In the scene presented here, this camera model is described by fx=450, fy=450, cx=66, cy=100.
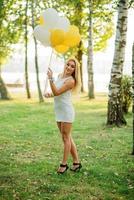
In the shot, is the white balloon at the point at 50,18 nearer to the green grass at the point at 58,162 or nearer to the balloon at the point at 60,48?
the balloon at the point at 60,48

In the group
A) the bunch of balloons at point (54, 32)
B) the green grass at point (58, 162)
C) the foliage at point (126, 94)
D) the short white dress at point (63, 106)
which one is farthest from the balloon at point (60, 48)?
the foliage at point (126, 94)

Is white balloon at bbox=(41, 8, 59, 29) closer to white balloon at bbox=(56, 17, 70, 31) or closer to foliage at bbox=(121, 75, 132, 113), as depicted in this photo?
white balloon at bbox=(56, 17, 70, 31)

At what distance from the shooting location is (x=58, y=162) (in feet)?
27.4

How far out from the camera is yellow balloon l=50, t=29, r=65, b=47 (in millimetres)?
6914

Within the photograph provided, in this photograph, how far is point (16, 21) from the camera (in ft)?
83.1

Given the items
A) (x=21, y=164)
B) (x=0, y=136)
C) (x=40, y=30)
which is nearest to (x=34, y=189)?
(x=21, y=164)

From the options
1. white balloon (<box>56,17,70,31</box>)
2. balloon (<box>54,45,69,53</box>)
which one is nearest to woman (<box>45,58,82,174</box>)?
balloon (<box>54,45,69,53</box>)

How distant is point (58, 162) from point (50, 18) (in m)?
2.81

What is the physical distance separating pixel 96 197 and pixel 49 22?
2734 millimetres

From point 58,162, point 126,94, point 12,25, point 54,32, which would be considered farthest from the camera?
point 12,25

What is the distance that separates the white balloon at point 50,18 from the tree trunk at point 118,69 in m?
6.10

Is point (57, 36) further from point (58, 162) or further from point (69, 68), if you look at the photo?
point (58, 162)

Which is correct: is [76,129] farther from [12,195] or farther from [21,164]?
[12,195]

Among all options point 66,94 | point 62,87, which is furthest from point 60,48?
point 66,94
